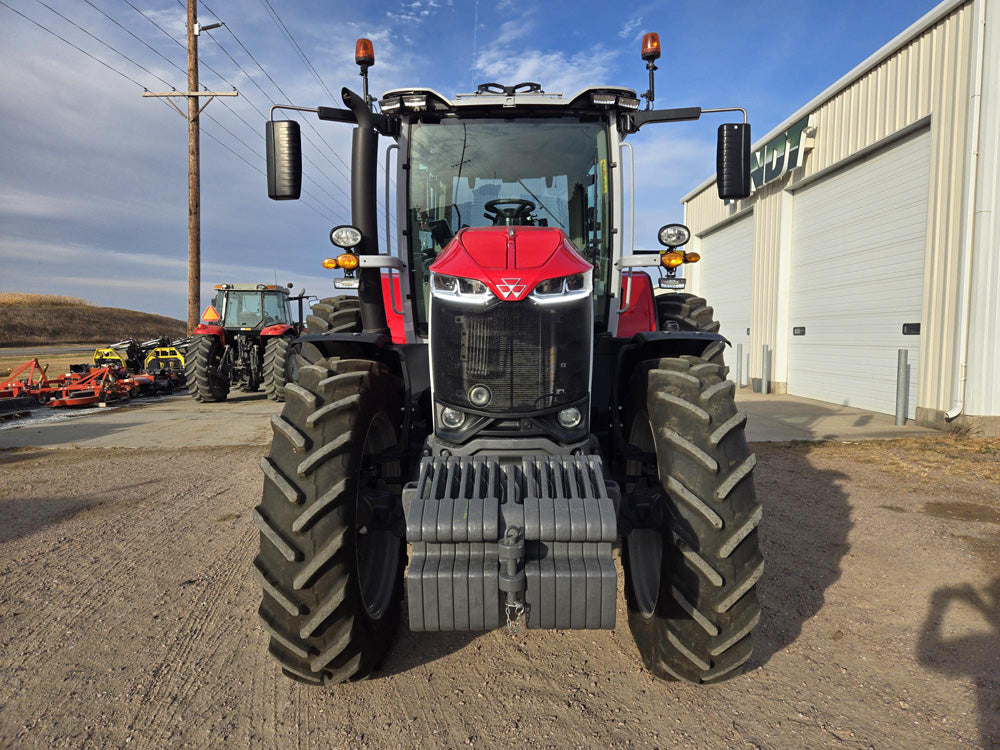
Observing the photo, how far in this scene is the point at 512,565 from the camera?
1.92 m

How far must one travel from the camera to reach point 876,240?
9.15 m

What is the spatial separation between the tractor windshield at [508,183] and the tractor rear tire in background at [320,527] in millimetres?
1140

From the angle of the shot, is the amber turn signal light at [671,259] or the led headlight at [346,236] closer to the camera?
the led headlight at [346,236]

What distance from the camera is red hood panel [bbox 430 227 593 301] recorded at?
2340mm

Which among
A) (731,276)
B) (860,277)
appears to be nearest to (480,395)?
(860,277)

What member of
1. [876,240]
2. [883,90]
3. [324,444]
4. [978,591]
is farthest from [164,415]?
[883,90]

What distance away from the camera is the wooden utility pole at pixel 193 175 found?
51.9 ft

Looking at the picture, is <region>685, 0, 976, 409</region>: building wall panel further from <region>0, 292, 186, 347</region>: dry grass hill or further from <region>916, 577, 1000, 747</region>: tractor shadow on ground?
<region>0, 292, 186, 347</region>: dry grass hill

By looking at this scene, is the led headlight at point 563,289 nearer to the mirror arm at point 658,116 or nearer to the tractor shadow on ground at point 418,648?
the mirror arm at point 658,116

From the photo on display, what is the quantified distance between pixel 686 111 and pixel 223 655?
3573 mm

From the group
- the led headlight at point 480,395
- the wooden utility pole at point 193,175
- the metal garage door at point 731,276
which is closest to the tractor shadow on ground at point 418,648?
the led headlight at point 480,395

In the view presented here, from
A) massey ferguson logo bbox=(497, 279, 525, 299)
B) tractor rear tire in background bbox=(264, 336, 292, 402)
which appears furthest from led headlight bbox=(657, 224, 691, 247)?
tractor rear tire in background bbox=(264, 336, 292, 402)

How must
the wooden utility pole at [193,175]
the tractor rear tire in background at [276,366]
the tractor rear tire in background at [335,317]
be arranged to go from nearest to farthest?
the tractor rear tire in background at [335,317], the tractor rear tire in background at [276,366], the wooden utility pole at [193,175]

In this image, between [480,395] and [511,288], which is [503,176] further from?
[480,395]
